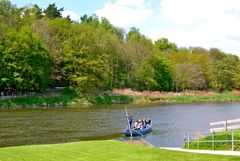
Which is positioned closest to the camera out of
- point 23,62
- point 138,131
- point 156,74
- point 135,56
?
point 138,131

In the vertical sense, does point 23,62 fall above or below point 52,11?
below

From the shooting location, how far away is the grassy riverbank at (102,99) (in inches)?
3204

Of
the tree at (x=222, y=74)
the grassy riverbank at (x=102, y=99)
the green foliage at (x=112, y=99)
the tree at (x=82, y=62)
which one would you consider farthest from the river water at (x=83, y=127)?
the tree at (x=222, y=74)

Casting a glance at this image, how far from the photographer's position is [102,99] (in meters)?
94.1

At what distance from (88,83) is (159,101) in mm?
18478

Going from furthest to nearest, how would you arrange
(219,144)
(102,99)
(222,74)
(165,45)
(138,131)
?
(165,45)
(222,74)
(102,99)
(138,131)
(219,144)

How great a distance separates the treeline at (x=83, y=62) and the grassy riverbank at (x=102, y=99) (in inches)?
154

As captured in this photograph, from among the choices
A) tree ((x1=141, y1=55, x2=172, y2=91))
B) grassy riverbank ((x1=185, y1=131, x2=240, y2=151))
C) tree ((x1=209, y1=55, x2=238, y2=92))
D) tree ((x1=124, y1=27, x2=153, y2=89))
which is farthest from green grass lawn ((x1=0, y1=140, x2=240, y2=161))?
tree ((x1=209, y1=55, x2=238, y2=92))

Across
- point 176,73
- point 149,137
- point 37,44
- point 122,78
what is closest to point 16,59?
point 37,44

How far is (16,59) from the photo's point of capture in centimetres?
8681

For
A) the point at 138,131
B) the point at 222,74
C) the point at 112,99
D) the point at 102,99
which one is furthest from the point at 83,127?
the point at 222,74

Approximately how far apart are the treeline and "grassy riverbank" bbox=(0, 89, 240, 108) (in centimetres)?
391

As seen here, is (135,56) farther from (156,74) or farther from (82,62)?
(82,62)

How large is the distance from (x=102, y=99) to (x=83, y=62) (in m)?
10.5
